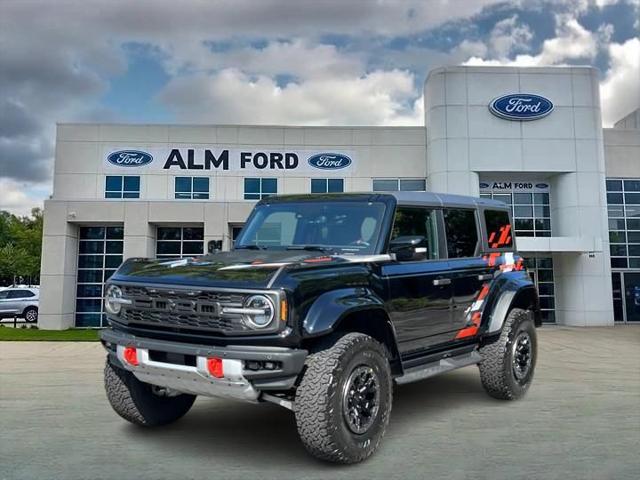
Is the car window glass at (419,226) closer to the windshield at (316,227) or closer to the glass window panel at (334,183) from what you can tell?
the windshield at (316,227)

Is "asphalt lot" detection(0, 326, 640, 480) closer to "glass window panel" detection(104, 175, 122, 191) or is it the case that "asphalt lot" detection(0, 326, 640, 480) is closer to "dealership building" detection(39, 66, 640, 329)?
"dealership building" detection(39, 66, 640, 329)

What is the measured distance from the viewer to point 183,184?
20172mm

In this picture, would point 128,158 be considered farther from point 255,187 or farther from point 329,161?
point 329,161

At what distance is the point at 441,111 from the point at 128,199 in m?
12.4

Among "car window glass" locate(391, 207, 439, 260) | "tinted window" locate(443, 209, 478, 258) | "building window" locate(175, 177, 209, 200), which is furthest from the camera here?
"building window" locate(175, 177, 209, 200)

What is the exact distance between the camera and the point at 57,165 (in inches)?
780

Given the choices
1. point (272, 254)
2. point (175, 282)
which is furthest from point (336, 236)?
point (175, 282)

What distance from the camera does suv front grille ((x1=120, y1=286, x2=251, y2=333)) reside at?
3.68m

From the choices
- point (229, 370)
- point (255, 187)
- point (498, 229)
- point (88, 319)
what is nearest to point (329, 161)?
point (255, 187)

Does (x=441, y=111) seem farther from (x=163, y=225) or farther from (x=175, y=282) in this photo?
(x=175, y=282)

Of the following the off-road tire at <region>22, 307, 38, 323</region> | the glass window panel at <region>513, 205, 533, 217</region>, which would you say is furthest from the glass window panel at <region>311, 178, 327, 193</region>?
the off-road tire at <region>22, 307, 38, 323</region>

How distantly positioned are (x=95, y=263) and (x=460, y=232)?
17.4m

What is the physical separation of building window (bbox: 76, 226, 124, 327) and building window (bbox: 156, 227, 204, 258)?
153 centimetres

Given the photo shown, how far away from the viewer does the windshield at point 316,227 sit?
477 centimetres
